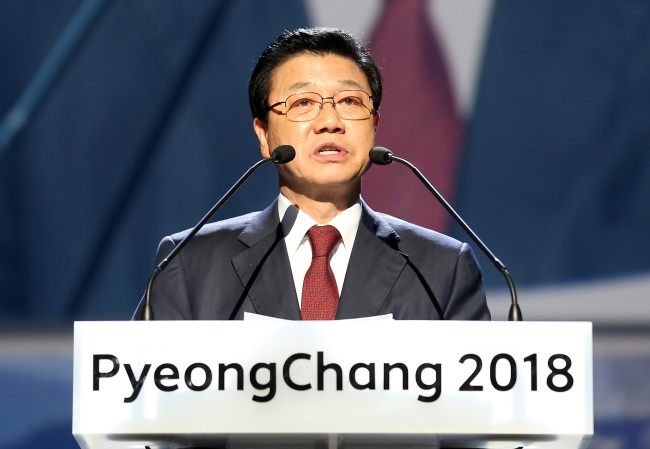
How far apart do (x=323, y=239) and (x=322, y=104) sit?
265mm

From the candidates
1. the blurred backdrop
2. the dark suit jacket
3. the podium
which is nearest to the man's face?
the dark suit jacket

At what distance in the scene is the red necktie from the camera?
1.64 meters

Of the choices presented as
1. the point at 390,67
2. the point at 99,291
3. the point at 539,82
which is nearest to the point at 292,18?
the point at 390,67

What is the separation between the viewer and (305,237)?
5.82 ft

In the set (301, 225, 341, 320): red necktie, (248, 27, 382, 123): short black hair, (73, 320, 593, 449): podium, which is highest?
(248, 27, 382, 123): short black hair

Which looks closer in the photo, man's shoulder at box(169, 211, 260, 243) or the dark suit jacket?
the dark suit jacket

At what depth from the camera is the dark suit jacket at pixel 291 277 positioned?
5.44 feet

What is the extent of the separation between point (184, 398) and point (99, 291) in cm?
195

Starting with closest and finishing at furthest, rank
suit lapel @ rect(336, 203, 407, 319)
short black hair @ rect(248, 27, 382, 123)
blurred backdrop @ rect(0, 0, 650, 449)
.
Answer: suit lapel @ rect(336, 203, 407, 319)
short black hair @ rect(248, 27, 382, 123)
blurred backdrop @ rect(0, 0, 650, 449)

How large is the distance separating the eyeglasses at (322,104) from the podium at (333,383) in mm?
672

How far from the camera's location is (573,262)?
3061 millimetres

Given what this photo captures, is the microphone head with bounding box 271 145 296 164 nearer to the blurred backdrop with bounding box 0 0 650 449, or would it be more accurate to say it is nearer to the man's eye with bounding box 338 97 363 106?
the man's eye with bounding box 338 97 363 106

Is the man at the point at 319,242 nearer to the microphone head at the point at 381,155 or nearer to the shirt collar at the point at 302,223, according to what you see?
the shirt collar at the point at 302,223

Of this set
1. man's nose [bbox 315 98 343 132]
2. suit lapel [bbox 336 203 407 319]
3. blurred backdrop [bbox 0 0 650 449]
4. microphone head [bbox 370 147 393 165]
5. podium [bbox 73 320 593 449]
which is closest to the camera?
podium [bbox 73 320 593 449]
